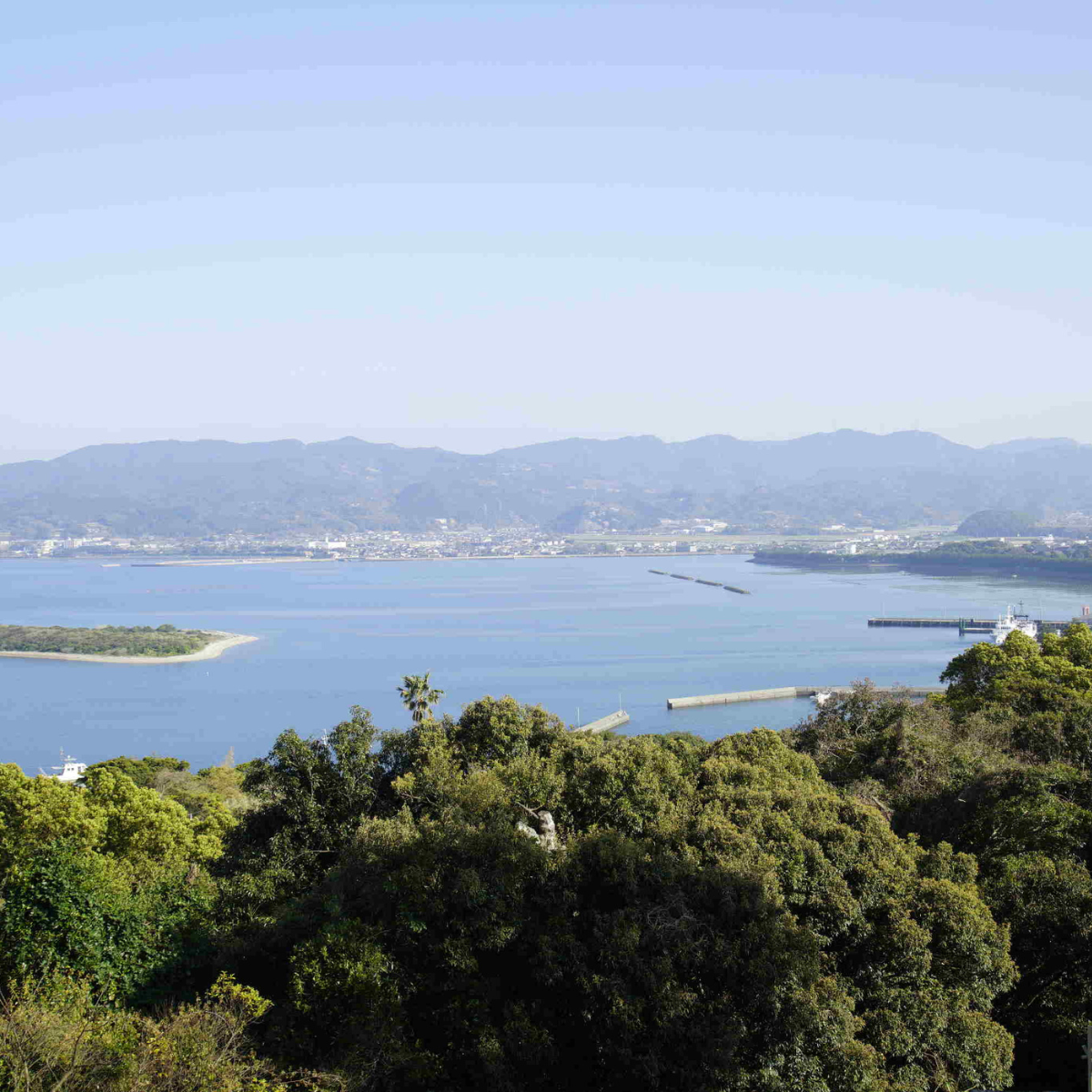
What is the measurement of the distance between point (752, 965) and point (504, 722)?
502 centimetres

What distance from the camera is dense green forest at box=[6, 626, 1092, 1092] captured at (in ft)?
23.8

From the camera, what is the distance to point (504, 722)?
39.6 ft

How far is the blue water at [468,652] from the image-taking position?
42750 millimetres

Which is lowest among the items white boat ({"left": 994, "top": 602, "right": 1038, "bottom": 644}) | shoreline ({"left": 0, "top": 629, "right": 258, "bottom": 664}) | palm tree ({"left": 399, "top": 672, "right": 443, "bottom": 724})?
shoreline ({"left": 0, "top": 629, "right": 258, "bottom": 664})

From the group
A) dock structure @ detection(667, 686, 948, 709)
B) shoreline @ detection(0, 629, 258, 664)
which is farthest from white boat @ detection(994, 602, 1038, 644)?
shoreline @ detection(0, 629, 258, 664)

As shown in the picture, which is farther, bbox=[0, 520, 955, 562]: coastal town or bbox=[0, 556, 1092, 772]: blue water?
bbox=[0, 520, 955, 562]: coastal town

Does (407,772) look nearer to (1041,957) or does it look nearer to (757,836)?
(757,836)

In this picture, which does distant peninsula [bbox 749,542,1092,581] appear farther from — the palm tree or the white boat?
the palm tree

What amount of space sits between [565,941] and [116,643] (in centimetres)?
6118

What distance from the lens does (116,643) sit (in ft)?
209

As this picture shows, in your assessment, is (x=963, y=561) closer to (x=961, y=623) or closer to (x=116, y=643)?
(x=961, y=623)

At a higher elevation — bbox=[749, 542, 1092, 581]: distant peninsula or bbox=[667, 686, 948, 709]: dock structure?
bbox=[749, 542, 1092, 581]: distant peninsula

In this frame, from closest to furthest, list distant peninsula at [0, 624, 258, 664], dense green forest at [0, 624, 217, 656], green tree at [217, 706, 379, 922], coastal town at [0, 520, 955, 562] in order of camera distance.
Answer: green tree at [217, 706, 379, 922], distant peninsula at [0, 624, 258, 664], dense green forest at [0, 624, 217, 656], coastal town at [0, 520, 955, 562]

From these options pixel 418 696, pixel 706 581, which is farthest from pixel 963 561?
pixel 418 696
